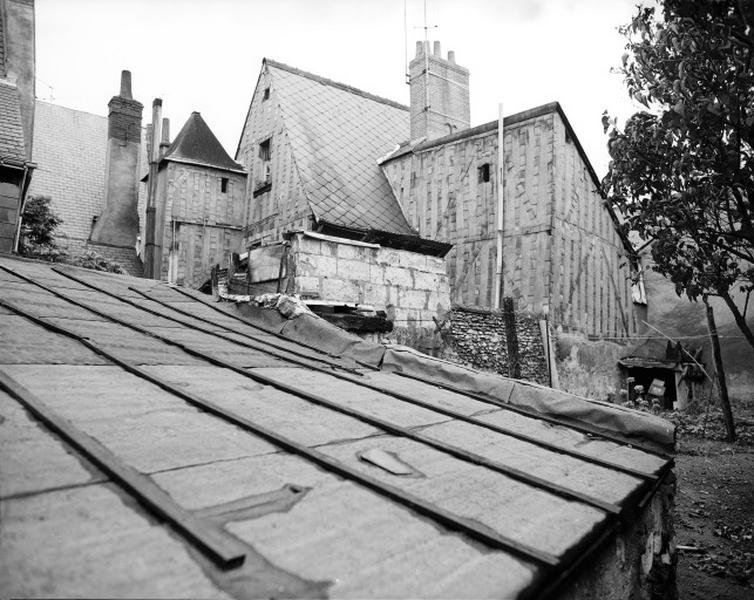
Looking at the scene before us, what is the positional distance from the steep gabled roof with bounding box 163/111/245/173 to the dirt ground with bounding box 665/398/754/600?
1367cm

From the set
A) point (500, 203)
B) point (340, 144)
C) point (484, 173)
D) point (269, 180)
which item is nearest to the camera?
point (500, 203)

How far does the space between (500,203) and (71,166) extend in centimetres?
1929

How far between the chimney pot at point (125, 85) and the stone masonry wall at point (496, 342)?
14.3m

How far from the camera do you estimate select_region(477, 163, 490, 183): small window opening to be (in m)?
14.0

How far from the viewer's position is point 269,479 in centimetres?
A: 237

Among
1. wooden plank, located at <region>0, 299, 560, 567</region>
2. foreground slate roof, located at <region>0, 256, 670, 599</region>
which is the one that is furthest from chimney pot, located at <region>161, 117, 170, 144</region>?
wooden plank, located at <region>0, 299, 560, 567</region>

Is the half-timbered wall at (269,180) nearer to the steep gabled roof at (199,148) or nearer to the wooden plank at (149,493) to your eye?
the steep gabled roof at (199,148)

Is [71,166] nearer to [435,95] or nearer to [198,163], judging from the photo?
[198,163]

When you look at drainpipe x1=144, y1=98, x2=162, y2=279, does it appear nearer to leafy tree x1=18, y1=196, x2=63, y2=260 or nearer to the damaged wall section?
leafy tree x1=18, y1=196, x2=63, y2=260

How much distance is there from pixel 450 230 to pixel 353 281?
6.03 metres

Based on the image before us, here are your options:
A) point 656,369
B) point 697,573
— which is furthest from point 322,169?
point 697,573

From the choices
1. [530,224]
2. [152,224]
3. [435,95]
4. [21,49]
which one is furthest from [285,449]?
[21,49]

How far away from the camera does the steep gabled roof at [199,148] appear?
16.0 metres

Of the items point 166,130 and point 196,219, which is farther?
point 166,130
